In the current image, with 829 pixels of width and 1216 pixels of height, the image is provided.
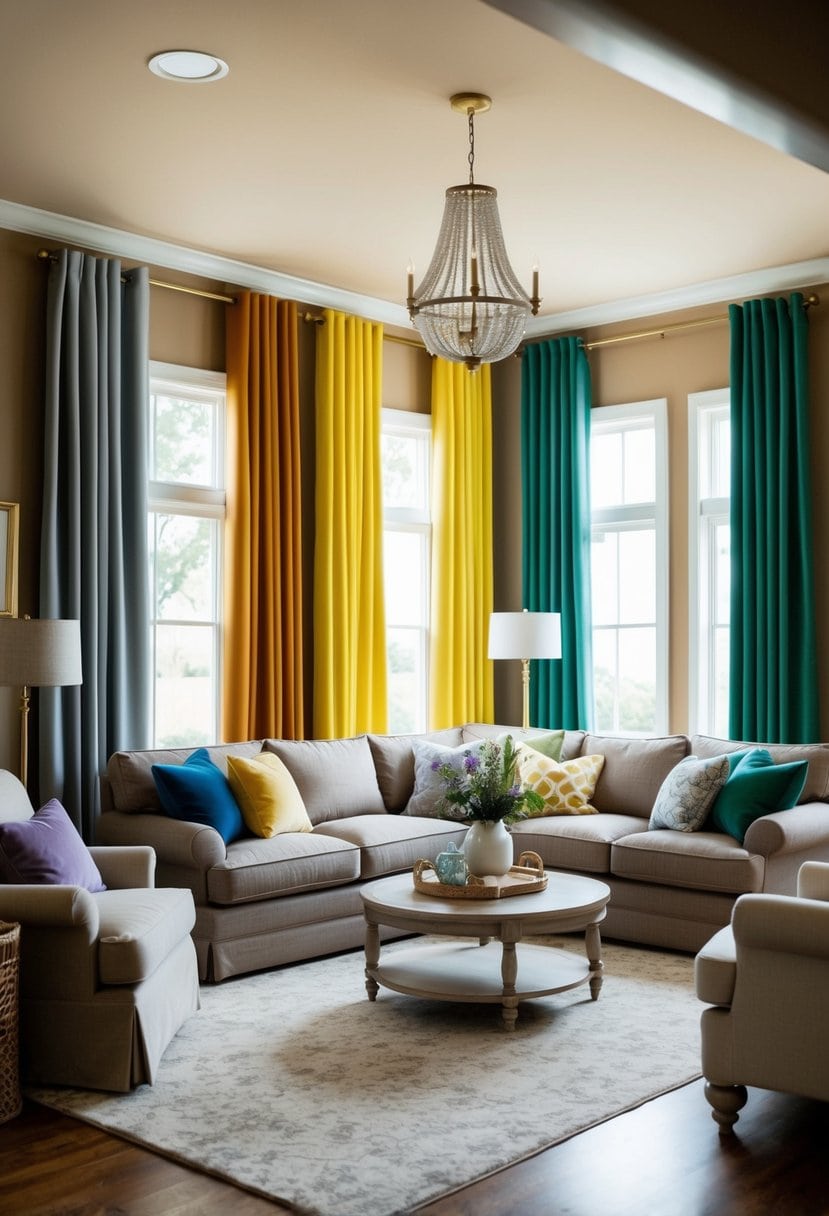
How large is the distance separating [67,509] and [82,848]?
6.18 feet

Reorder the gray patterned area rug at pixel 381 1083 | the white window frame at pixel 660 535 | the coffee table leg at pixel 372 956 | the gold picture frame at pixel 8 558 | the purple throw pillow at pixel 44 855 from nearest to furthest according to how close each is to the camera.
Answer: the gray patterned area rug at pixel 381 1083
the purple throw pillow at pixel 44 855
the coffee table leg at pixel 372 956
the gold picture frame at pixel 8 558
the white window frame at pixel 660 535

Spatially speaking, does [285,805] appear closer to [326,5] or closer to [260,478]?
[260,478]

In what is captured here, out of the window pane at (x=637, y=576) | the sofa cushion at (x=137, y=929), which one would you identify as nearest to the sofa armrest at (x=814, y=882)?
the sofa cushion at (x=137, y=929)

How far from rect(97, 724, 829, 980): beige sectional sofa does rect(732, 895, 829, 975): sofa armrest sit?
1874mm

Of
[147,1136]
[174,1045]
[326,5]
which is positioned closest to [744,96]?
[326,5]

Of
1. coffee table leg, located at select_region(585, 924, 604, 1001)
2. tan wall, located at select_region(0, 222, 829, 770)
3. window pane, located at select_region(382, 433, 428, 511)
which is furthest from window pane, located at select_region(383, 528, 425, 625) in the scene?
coffee table leg, located at select_region(585, 924, 604, 1001)

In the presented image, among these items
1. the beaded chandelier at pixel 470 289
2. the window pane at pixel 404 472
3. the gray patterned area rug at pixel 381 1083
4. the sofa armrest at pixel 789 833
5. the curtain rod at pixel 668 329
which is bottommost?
the gray patterned area rug at pixel 381 1083

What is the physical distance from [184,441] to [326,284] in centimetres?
123

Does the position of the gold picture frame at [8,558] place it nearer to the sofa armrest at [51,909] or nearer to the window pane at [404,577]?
the sofa armrest at [51,909]

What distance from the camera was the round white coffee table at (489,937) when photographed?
4438 millimetres

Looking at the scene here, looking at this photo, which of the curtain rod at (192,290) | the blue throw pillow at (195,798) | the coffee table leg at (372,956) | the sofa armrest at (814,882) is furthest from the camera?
the curtain rod at (192,290)

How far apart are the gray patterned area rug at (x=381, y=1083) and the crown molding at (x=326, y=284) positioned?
341 cm

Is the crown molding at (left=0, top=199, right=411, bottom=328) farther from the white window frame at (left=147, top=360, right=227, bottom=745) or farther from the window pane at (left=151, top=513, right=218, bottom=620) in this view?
the window pane at (left=151, top=513, right=218, bottom=620)

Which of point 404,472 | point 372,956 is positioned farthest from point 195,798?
point 404,472
